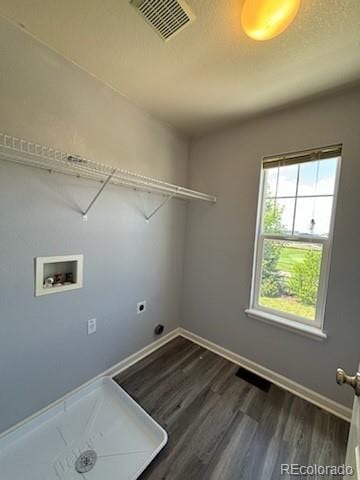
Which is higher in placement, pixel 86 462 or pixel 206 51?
pixel 206 51

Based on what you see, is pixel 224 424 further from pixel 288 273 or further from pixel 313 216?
pixel 313 216

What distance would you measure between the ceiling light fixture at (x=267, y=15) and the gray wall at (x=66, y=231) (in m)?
1.15

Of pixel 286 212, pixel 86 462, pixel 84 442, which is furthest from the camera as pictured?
pixel 286 212

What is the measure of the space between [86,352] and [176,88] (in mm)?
2236

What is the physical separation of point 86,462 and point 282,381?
159 centimetres

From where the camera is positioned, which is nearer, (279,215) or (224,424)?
(224,424)

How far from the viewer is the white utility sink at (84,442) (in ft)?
3.68

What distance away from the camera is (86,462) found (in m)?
1.16

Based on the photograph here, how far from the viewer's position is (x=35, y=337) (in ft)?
4.45

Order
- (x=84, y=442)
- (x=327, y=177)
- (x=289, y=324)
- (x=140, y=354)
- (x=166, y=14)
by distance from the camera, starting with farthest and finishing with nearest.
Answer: (x=140, y=354) < (x=289, y=324) < (x=327, y=177) < (x=84, y=442) < (x=166, y=14)

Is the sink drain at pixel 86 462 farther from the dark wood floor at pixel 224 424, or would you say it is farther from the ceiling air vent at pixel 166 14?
the ceiling air vent at pixel 166 14

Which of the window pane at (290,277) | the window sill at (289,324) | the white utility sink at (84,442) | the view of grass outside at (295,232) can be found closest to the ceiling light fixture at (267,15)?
the view of grass outside at (295,232)

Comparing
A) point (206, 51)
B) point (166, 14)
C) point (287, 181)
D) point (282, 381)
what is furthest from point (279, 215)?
point (166, 14)

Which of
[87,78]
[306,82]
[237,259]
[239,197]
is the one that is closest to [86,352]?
[237,259]
